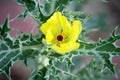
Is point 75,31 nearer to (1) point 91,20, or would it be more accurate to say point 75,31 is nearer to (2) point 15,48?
(2) point 15,48

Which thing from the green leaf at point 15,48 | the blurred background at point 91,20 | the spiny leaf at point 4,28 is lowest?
the blurred background at point 91,20

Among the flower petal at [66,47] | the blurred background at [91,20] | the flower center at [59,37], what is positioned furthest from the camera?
the blurred background at [91,20]

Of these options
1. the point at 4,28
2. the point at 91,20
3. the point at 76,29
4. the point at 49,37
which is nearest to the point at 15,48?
the point at 4,28

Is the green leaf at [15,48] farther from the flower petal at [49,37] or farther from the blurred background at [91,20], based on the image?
the blurred background at [91,20]

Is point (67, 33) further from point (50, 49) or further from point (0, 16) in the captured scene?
point (0, 16)

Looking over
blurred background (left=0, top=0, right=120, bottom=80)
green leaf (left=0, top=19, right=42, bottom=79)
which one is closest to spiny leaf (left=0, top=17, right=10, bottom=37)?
green leaf (left=0, top=19, right=42, bottom=79)

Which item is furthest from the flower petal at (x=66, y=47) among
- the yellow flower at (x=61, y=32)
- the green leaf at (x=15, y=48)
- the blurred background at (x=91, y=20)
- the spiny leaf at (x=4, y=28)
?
the blurred background at (x=91, y=20)
